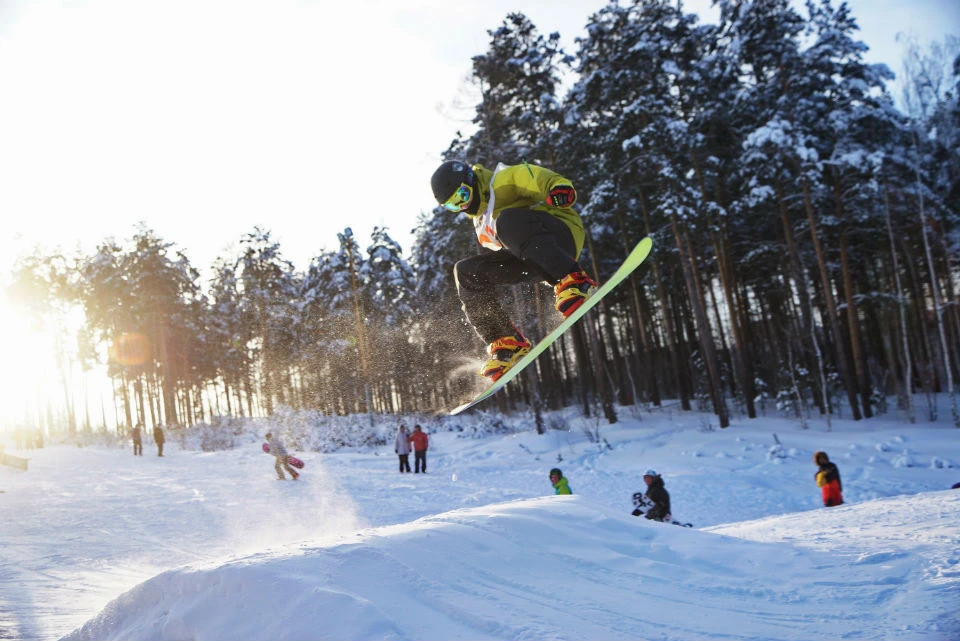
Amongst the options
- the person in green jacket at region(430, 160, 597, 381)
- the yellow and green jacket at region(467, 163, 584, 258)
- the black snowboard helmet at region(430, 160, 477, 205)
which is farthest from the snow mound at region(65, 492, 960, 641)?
the black snowboard helmet at region(430, 160, 477, 205)

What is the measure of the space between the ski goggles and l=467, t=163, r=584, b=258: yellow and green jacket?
0.50 feet

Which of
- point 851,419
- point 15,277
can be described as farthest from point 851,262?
point 15,277

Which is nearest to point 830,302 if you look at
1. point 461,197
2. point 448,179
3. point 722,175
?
point 722,175

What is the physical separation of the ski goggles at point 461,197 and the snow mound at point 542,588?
2.40 meters

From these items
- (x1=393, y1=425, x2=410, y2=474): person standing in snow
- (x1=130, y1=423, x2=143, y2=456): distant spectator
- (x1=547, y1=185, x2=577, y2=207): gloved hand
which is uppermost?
(x1=547, y1=185, x2=577, y2=207): gloved hand

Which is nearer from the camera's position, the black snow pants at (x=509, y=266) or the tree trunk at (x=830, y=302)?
the black snow pants at (x=509, y=266)

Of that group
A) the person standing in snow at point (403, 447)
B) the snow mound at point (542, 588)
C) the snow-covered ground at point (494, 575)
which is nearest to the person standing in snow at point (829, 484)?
the snow-covered ground at point (494, 575)

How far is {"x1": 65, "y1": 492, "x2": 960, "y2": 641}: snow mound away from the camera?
2693 mm

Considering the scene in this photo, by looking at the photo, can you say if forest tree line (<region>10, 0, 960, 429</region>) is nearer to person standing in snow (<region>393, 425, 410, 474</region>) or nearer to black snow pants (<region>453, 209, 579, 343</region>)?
person standing in snow (<region>393, 425, 410, 474</region>)

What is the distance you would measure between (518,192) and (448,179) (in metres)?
0.58

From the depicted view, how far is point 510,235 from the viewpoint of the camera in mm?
4516

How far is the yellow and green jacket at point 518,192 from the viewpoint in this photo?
453 cm

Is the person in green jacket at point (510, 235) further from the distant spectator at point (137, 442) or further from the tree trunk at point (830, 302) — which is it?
the distant spectator at point (137, 442)

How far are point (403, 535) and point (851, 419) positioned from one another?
20.0 meters
